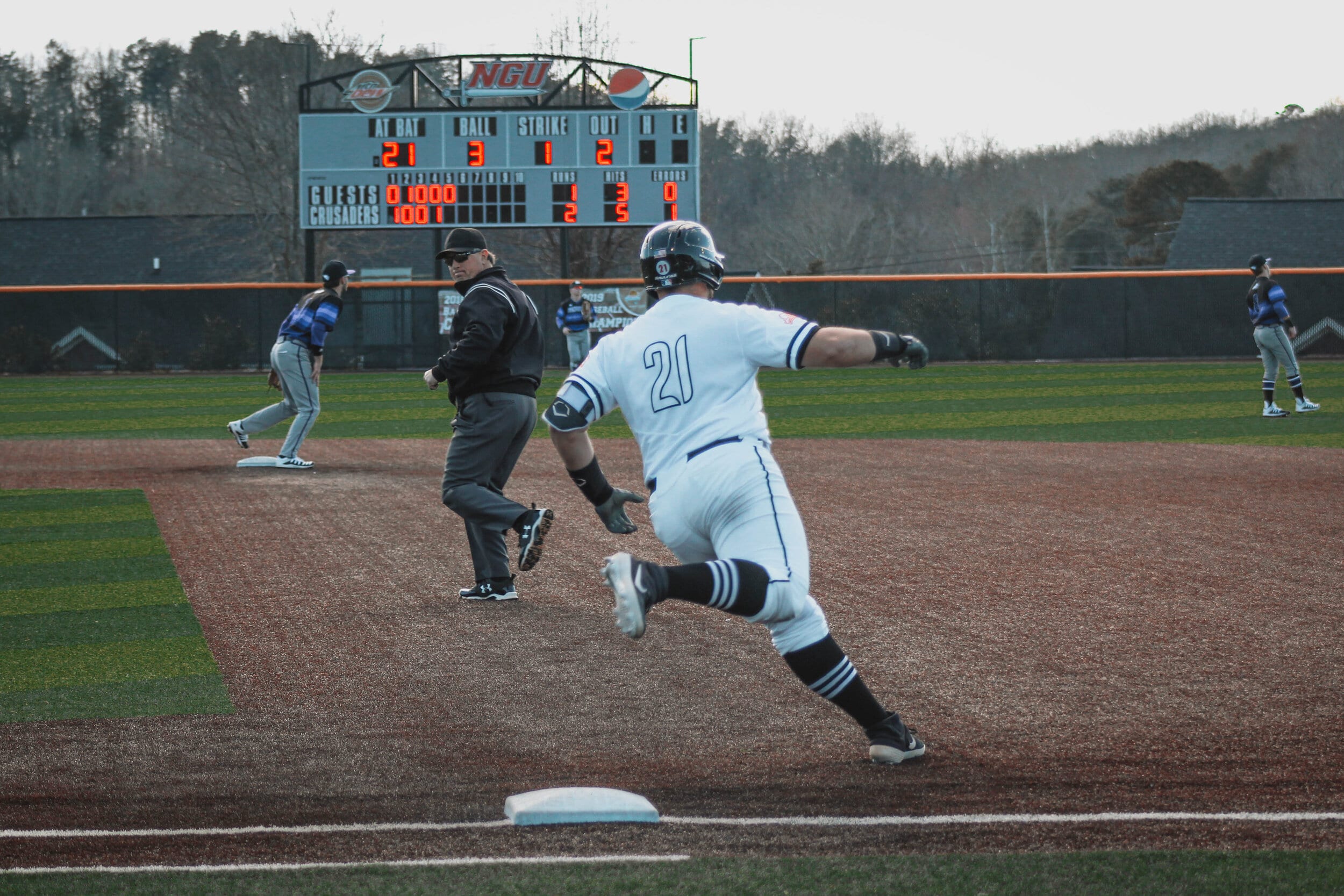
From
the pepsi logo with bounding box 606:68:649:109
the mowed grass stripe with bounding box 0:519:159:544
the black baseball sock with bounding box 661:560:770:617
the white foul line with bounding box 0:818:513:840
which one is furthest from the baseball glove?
the pepsi logo with bounding box 606:68:649:109

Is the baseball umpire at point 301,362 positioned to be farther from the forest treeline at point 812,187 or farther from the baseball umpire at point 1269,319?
the forest treeline at point 812,187

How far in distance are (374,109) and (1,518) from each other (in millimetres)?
17322

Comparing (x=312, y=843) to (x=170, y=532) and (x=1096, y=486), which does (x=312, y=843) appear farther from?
(x=1096, y=486)

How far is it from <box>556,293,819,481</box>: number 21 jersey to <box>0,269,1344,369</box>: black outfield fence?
79.3 ft

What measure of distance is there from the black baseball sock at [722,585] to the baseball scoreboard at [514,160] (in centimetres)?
2232

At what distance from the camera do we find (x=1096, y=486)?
1095cm

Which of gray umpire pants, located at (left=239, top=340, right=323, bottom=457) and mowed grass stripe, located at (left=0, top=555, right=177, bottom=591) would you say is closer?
mowed grass stripe, located at (left=0, top=555, right=177, bottom=591)

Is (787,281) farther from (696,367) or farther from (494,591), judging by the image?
(696,367)

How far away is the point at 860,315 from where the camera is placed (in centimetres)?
2939

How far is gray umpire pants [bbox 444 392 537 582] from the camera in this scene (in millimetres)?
6797

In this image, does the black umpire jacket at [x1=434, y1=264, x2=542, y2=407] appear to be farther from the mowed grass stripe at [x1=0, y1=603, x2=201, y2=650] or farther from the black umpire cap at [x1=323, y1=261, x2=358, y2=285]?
the black umpire cap at [x1=323, y1=261, x2=358, y2=285]

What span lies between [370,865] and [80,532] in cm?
656

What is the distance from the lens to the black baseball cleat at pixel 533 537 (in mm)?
6445

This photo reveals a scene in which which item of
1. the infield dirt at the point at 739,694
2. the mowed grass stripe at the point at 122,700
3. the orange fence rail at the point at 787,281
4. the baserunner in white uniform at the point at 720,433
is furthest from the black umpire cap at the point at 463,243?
the orange fence rail at the point at 787,281
